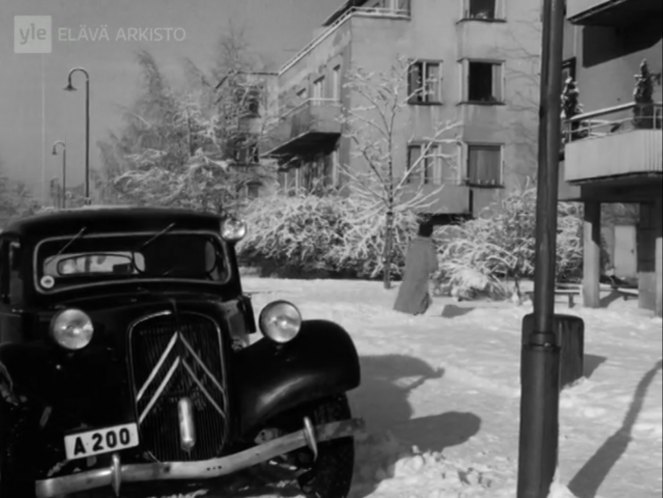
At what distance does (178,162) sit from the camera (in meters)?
19.3

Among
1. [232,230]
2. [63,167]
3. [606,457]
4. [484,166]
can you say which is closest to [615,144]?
[606,457]

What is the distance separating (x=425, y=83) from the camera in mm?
16469

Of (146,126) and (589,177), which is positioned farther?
(146,126)

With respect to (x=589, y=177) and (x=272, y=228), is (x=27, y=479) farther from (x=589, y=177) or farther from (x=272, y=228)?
(x=272, y=228)

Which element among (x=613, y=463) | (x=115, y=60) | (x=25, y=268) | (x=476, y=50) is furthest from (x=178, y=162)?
(x=613, y=463)

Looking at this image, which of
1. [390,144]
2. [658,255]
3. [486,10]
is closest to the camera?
[658,255]

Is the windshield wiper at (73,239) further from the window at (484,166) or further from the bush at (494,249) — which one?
the window at (484,166)

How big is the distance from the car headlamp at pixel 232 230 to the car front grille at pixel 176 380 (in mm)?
1050

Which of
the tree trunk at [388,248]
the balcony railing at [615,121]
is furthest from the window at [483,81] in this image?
the balcony railing at [615,121]

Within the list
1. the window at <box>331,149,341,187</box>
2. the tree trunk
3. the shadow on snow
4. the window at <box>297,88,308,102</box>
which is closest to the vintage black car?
the shadow on snow

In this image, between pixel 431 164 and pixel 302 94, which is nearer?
pixel 431 164

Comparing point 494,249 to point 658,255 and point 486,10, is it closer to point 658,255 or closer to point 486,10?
point 486,10

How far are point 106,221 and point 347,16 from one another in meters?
14.0

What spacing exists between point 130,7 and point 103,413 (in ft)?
15.1
